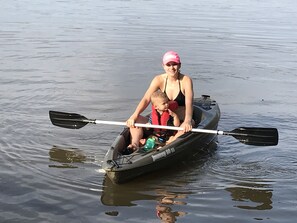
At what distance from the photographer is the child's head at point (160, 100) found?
22.7ft

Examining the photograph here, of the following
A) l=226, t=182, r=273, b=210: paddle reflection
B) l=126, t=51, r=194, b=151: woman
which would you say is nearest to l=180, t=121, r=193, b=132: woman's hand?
l=126, t=51, r=194, b=151: woman

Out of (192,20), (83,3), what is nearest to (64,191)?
(192,20)

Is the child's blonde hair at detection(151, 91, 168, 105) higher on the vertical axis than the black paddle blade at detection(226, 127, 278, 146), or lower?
higher

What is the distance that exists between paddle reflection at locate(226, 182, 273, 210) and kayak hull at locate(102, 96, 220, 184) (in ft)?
2.95

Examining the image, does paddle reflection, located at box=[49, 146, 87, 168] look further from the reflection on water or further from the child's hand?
the reflection on water

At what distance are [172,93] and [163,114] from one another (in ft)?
1.48

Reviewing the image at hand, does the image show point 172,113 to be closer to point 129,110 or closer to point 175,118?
point 175,118

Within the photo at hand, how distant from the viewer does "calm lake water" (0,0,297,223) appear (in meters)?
5.79

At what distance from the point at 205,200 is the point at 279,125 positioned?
11.8ft

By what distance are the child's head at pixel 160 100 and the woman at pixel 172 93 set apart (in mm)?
191

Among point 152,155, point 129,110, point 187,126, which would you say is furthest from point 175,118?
point 129,110

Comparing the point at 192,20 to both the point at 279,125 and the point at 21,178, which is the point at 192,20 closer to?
the point at 279,125

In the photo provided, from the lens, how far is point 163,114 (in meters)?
7.06

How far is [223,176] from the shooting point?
264 inches
